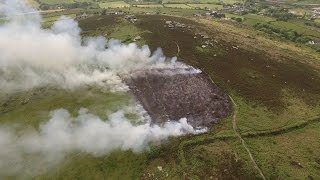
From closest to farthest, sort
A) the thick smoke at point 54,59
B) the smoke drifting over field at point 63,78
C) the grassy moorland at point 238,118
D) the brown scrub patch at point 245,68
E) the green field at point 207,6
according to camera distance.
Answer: the grassy moorland at point 238,118 → the smoke drifting over field at point 63,78 → the brown scrub patch at point 245,68 → the thick smoke at point 54,59 → the green field at point 207,6

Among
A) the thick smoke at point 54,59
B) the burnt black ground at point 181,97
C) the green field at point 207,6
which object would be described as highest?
the thick smoke at point 54,59

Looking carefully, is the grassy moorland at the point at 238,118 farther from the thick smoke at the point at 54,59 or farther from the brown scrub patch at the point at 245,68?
the thick smoke at the point at 54,59

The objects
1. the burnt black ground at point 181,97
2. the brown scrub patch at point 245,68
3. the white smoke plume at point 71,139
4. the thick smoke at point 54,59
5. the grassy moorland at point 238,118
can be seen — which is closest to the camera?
the grassy moorland at point 238,118

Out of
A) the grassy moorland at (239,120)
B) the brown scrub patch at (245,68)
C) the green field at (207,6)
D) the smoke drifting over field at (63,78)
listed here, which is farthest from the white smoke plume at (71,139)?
the green field at (207,6)

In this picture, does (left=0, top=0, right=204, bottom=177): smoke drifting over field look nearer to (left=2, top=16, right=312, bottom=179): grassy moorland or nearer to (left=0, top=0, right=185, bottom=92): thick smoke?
(left=0, top=0, right=185, bottom=92): thick smoke

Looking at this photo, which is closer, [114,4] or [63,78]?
[63,78]

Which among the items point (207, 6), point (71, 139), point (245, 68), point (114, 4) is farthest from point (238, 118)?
point (114, 4)

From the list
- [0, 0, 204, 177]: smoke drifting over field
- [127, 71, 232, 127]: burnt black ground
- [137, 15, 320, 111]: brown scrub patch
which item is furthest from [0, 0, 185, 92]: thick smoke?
[137, 15, 320, 111]: brown scrub patch

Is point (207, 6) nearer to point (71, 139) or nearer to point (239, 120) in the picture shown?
point (239, 120)
